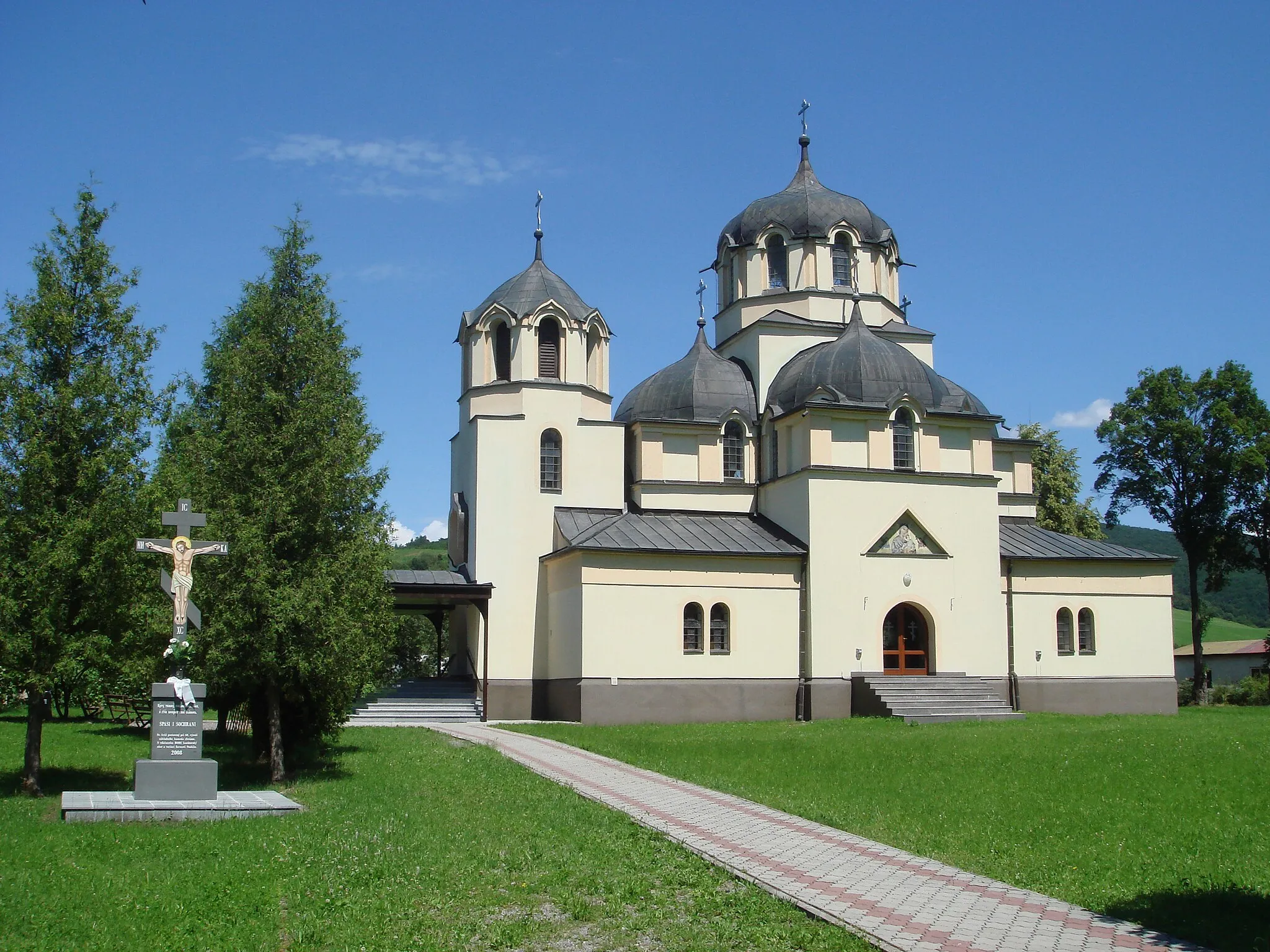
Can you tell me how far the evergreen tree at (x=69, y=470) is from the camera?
50.6ft

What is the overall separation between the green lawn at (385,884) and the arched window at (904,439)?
18.1m

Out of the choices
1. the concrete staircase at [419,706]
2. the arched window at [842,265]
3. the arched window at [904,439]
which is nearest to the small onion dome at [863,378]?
the arched window at [904,439]

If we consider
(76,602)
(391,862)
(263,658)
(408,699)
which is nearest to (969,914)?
(391,862)

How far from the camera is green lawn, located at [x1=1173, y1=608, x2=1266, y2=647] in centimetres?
8688

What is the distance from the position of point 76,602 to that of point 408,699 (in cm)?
1474

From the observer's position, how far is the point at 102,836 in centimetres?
1198

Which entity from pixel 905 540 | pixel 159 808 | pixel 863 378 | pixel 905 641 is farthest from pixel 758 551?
pixel 159 808

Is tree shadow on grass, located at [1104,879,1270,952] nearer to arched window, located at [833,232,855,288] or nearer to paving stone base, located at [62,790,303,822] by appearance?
paving stone base, located at [62,790,303,822]

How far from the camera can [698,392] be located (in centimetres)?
3375

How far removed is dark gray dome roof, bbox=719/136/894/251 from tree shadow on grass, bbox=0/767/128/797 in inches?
955

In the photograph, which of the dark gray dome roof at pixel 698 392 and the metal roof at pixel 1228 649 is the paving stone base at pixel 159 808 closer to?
the dark gray dome roof at pixel 698 392

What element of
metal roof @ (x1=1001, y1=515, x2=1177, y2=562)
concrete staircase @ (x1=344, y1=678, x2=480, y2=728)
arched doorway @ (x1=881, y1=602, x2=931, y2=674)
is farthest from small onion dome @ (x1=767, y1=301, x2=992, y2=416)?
concrete staircase @ (x1=344, y1=678, x2=480, y2=728)

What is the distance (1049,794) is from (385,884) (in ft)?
28.9

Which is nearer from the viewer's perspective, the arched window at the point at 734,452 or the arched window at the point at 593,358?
the arched window at the point at 593,358
